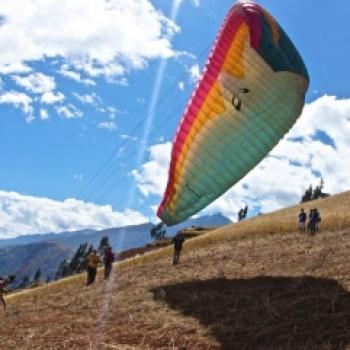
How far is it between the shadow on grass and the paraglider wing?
2.96 m

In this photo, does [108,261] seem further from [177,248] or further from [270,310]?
[270,310]

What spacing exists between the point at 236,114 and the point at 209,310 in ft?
22.9

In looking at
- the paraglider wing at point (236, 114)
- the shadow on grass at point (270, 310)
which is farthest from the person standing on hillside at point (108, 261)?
the paraglider wing at point (236, 114)

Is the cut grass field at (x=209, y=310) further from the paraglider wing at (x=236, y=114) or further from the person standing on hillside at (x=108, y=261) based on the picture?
the paraglider wing at (x=236, y=114)

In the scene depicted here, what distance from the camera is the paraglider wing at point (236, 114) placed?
68.3 feet

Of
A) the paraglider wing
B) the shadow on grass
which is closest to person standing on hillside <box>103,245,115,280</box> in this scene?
the shadow on grass

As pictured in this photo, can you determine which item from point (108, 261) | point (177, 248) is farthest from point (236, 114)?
point (108, 261)

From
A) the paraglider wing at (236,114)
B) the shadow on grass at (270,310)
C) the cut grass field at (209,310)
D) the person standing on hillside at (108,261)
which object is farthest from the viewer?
the person standing on hillside at (108,261)

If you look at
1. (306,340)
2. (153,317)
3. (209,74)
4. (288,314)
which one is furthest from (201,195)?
(306,340)

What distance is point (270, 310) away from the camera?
50.9ft

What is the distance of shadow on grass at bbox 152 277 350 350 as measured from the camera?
42.5 ft

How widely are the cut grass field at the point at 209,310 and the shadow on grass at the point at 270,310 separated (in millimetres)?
24

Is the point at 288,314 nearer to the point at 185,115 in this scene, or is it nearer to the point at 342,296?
the point at 342,296

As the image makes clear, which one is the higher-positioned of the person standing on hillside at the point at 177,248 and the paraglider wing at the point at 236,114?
the paraglider wing at the point at 236,114
